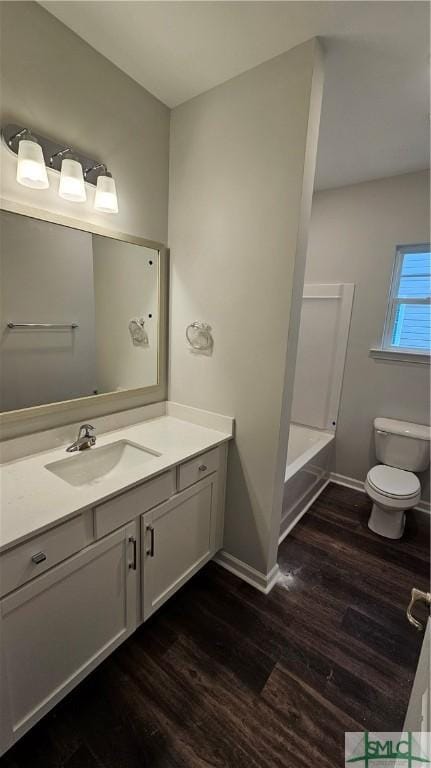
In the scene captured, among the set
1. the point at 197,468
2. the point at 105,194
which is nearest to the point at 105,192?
the point at 105,194

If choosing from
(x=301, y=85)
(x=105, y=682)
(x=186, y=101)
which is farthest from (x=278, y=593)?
(x=186, y=101)

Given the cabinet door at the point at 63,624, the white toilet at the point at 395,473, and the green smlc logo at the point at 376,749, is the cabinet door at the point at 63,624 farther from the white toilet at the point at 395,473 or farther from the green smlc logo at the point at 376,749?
the white toilet at the point at 395,473

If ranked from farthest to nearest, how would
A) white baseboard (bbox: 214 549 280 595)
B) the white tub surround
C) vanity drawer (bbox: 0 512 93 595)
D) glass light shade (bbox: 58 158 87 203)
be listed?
the white tub surround → white baseboard (bbox: 214 549 280 595) → glass light shade (bbox: 58 158 87 203) → vanity drawer (bbox: 0 512 93 595)

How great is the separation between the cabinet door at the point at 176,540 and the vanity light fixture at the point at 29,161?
1.40 metres

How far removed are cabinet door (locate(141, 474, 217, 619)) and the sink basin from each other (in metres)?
0.27

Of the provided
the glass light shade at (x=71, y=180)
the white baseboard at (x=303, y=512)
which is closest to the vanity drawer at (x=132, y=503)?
the white baseboard at (x=303, y=512)

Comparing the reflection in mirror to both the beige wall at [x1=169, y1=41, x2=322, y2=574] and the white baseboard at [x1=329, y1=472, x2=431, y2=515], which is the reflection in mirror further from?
the white baseboard at [x1=329, y1=472, x2=431, y2=515]

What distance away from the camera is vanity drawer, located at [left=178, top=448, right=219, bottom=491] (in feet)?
4.93

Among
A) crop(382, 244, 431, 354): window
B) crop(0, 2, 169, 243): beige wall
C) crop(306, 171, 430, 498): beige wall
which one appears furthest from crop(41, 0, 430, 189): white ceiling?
crop(382, 244, 431, 354): window

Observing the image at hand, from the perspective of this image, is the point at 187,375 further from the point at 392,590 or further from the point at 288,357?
the point at 392,590

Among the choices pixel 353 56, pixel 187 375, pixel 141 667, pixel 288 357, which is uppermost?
pixel 353 56

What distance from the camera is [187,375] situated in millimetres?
1952

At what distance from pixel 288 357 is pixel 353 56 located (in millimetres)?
1313

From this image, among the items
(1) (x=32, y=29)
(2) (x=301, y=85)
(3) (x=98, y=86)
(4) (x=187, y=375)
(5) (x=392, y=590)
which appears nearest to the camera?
(1) (x=32, y=29)
